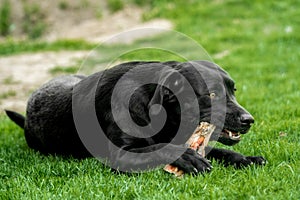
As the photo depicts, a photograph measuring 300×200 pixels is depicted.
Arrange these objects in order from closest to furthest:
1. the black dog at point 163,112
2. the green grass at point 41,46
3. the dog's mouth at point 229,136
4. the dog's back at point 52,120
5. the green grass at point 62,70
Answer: the black dog at point 163,112, the dog's mouth at point 229,136, the dog's back at point 52,120, the green grass at point 62,70, the green grass at point 41,46

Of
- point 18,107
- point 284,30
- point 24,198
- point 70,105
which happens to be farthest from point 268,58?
point 24,198

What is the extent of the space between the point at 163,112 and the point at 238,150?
0.94 m

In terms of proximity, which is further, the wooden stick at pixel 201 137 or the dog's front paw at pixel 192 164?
the wooden stick at pixel 201 137

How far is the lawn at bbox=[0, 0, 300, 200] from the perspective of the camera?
3775mm

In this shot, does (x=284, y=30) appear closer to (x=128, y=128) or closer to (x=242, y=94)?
(x=242, y=94)

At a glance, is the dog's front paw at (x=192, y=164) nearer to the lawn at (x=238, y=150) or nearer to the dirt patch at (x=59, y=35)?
the lawn at (x=238, y=150)

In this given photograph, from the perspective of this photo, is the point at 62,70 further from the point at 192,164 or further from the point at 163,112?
the point at 192,164

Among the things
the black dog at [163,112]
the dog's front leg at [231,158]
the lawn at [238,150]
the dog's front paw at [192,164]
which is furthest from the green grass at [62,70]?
the dog's front paw at [192,164]

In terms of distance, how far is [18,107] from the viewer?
8352 millimetres

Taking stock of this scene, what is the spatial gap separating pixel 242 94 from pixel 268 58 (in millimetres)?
2494

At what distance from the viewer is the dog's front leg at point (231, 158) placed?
4.33m

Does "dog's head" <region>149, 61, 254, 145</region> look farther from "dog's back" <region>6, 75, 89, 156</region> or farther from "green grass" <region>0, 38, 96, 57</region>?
"green grass" <region>0, 38, 96, 57</region>

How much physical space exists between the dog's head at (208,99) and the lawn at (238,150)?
1.16 feet

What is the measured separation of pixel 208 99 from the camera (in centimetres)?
422
